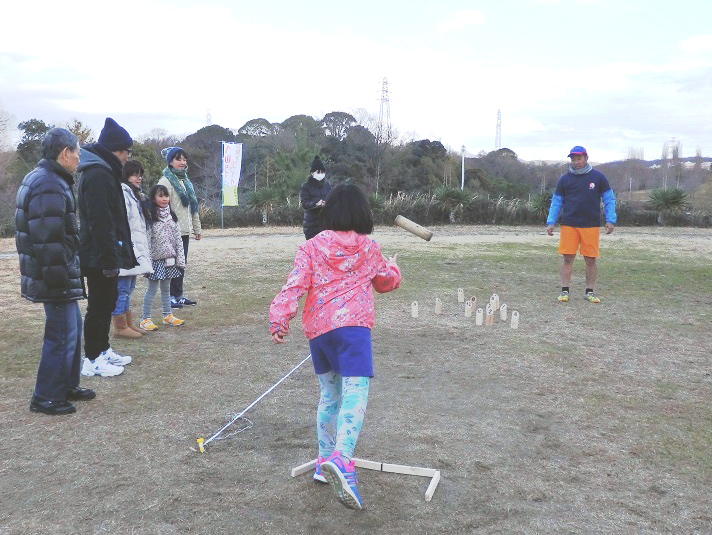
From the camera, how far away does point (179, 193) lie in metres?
7.54

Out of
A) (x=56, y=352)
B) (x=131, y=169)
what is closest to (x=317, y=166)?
(x=131, y=169)

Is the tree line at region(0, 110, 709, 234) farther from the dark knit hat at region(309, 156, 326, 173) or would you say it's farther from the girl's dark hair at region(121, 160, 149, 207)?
the girl's dark hair at region(121, 160, 149, 207)

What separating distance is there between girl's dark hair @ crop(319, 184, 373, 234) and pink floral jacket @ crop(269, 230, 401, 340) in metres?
0.04

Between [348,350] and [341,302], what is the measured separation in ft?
0.79

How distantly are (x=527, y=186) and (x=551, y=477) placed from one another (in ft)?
136

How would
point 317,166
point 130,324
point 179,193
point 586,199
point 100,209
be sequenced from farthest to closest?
point 317,166, point 586,199, point 179,193, point 130,324, point 100,209

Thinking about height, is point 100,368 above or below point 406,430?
above

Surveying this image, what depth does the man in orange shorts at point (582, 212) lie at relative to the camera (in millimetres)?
8438

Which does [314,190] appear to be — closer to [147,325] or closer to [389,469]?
[147,325]

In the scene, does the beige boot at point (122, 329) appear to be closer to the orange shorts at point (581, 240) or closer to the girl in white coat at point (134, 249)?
the girl in white coat at point (134, 249)

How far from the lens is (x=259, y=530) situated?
2867mm

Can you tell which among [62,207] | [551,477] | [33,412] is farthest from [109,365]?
[551,477]

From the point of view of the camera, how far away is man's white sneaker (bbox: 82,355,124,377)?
16.8ft

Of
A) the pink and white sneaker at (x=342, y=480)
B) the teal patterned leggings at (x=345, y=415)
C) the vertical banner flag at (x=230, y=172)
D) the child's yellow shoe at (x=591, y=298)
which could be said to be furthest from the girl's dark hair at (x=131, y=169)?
the vertical banner flag at (x=230, y=172)
